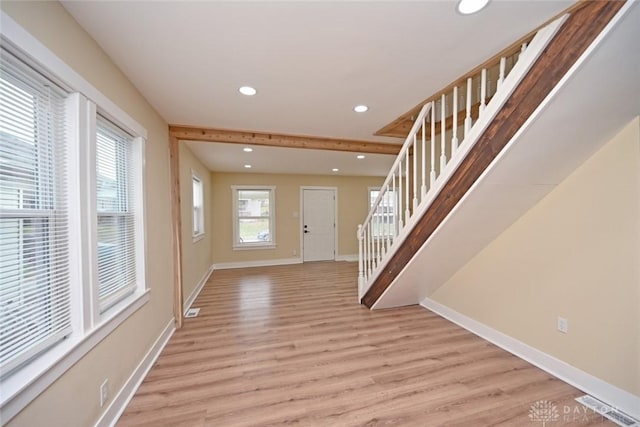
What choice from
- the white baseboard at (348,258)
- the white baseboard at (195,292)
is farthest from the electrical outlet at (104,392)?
the white baseboard at (348,258)

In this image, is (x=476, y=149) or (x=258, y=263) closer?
(x=476, y=149)

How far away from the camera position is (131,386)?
6.03 feet

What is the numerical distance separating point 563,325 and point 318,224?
5189mm

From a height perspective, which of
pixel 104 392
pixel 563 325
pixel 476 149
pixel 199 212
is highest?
pixel 476 149

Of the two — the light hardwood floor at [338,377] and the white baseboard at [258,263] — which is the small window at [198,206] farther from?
the light hardwood floor at [338,377]

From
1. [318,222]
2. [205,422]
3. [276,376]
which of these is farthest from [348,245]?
[205,422]

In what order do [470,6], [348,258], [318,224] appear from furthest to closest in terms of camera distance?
[348,258] < [318,224] < [470,6]

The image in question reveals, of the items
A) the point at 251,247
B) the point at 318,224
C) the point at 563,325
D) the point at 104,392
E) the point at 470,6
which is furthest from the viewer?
the point at 318,224

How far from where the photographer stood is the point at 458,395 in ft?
6.02

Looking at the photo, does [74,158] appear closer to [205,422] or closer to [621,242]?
[205,422]

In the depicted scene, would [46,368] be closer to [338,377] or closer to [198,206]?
[338,377]

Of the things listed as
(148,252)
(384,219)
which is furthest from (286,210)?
A: (148,252)

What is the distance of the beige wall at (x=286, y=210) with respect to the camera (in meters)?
6.04

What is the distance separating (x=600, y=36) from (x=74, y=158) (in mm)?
2741
